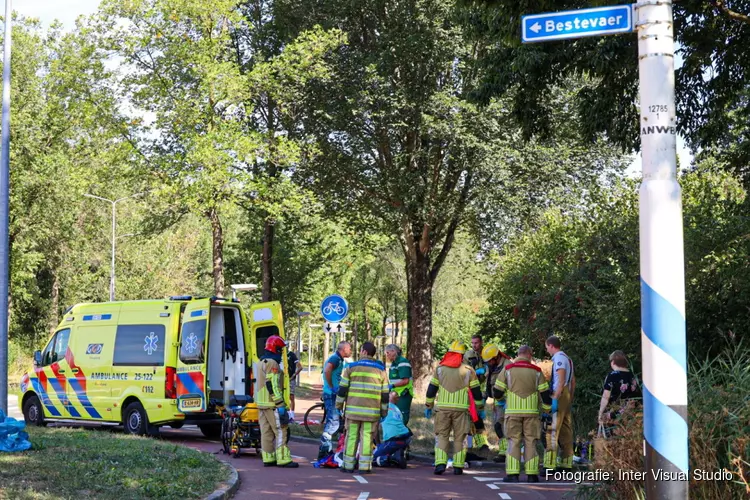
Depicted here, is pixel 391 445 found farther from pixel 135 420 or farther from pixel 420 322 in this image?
pixel 420 322

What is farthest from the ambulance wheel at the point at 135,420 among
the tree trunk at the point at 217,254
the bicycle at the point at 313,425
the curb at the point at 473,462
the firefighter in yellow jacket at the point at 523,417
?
the tree trunk at the point at 217,254

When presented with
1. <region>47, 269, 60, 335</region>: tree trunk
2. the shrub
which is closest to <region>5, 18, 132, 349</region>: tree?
<region>47, 269, 60, 335</region>: tree trunk

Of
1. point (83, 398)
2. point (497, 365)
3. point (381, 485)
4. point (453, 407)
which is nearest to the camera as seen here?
point (381, 485)

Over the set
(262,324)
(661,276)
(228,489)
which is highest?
(661,276)

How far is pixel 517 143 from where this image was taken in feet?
83.1

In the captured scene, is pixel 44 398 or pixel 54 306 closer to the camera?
pixel 44 398

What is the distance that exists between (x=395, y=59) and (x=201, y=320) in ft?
39.5

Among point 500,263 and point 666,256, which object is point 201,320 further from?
point 500,263

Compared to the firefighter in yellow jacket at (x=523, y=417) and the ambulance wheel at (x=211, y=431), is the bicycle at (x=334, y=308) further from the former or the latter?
the firefighter in yellow jacket at (x=523, y=417)

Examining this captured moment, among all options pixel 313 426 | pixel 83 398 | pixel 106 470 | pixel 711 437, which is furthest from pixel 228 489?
pixel 313 426

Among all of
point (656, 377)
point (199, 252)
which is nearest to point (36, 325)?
point (199, 252)

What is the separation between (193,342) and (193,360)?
0.31m

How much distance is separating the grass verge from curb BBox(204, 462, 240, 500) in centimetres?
10

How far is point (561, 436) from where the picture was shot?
12.8m
